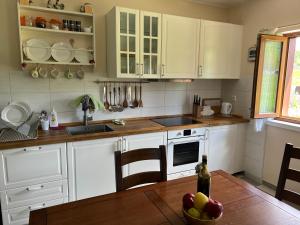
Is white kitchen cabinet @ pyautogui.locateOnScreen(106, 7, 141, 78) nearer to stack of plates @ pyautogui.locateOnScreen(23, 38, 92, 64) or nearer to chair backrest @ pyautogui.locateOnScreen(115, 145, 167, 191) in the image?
stack of plates @ pyautogui.locateOnScreen(23, 38, 92, 64)

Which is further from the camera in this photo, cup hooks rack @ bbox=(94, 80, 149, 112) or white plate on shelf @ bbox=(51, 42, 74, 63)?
cup hooks rack @ bbox=(94, 80, 149, 112)

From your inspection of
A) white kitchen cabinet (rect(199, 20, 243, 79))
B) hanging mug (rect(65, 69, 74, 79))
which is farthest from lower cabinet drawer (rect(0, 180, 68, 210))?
white kitchen cabinet (rect(199, 20, 243, 79))

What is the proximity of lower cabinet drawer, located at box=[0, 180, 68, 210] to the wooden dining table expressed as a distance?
1035 mm

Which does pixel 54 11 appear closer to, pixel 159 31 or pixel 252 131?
pixel 159 31

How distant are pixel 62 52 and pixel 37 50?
0.23 m

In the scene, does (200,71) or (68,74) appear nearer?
(68,74)

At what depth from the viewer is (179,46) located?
2.62 metres

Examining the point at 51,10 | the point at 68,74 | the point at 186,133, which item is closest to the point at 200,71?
the point at 186,133

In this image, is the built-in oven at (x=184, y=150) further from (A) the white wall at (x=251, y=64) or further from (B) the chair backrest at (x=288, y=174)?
(B) the chair backrest at (x=288, y=174)

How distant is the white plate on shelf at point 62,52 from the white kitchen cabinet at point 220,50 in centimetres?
152

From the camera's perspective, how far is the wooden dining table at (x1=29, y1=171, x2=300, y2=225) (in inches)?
39.9

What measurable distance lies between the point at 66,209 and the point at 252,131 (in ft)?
8.53

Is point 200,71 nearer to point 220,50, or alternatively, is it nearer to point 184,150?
point 220,50

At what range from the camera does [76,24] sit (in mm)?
2359
